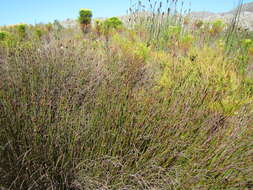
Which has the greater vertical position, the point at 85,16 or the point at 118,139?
the point at 85,16

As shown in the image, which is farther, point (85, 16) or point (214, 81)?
point (85, 16)

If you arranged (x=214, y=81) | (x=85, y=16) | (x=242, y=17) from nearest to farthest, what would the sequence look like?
(x=214, y=81) < (x=85, y=16) < (x=242, y=17)

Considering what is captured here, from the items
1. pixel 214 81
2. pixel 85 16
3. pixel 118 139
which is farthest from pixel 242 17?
pixel 118 139

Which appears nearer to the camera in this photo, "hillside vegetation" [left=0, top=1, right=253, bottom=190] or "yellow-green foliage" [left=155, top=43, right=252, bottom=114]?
"hillside vegetation" [left=0, top=1, right=253, bottom=190]

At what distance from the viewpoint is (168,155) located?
5.05 ft

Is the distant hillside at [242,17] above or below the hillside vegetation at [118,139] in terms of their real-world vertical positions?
above

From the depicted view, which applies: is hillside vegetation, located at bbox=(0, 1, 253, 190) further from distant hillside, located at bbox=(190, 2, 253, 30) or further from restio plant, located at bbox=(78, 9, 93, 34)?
restio plant, located at bbox=(78, 9, 93, 34)

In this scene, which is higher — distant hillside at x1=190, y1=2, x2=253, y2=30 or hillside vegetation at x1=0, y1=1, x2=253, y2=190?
distant hillside at x1=190, y1=2, x2=253, y2=30

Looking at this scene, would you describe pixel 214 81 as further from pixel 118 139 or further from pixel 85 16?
pixel 85 16

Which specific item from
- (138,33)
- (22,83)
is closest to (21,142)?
(22,83)

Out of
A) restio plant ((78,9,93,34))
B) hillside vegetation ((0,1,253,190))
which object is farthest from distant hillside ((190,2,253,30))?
restio plant ((78,9,93,34))

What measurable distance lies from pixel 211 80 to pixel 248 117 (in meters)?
0.84

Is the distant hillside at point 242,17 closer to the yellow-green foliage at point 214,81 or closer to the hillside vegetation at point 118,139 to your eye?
the yellow-green foliage at point 214,81

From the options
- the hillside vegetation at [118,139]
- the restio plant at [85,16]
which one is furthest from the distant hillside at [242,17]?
the restio plant at [85,16]
